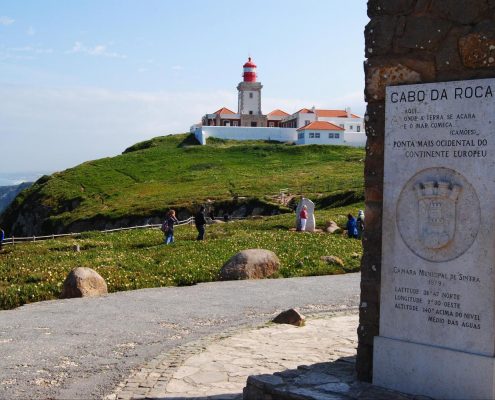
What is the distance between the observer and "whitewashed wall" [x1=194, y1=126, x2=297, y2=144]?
11856 centimetres

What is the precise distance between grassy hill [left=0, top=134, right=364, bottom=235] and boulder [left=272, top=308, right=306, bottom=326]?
38898 millimetres

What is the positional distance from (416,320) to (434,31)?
333 cm

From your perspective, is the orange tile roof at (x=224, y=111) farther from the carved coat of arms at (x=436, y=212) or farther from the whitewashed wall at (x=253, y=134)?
the carved coat of arms at (x=436, y=212)

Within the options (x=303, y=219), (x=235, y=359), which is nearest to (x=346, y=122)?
(x=303, y=219)

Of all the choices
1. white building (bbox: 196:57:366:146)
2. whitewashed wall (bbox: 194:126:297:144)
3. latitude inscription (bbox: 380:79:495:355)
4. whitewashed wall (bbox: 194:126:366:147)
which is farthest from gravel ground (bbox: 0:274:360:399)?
whitewashed wall (bbox: 194:126:297:144)

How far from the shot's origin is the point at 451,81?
307 inches

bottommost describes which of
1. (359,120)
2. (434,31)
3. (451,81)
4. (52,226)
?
(52,226)

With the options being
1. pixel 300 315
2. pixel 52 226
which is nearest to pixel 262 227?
pixel 300 315

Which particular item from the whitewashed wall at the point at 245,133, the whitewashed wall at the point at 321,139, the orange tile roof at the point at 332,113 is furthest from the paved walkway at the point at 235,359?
the orange tile roof at the point at 332,113

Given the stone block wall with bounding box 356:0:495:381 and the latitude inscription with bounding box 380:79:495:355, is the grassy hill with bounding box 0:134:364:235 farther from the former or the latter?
the latitude inscription with bounding box 380:79:495:355

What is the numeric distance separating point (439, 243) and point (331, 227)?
26786mm

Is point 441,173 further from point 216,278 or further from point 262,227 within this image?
point 262,227

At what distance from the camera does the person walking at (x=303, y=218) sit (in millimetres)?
32906

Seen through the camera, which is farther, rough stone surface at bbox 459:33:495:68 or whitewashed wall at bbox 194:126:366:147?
whitewashed wall at bbox 194:126:366:147
